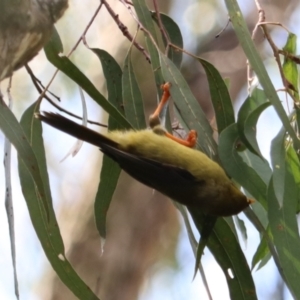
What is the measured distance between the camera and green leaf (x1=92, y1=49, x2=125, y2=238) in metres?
1.46

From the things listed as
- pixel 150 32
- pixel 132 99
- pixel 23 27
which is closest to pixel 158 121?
pixel 132 99

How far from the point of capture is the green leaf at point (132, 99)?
4.74 feet

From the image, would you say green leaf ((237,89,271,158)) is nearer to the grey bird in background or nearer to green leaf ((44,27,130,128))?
green leaf ((44,27,130,128))

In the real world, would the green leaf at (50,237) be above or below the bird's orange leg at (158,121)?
below

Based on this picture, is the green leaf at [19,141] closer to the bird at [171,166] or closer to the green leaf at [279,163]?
the bird at [171,166]

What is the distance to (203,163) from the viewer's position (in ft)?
4.80

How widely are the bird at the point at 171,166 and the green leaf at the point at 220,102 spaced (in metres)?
0.08

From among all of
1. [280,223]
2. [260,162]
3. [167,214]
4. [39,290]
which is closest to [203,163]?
[260,162]

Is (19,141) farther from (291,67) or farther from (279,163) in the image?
(291,67)

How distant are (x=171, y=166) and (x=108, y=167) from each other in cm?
18

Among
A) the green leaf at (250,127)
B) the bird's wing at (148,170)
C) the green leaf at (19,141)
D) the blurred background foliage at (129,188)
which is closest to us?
the green leaf at (19,141)

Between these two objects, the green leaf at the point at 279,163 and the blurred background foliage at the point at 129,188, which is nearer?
the green leaf at the point at 279,163

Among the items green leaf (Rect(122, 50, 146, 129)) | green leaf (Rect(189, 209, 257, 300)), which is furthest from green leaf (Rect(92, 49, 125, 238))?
green leaf (Rect(189, 209, 257, 300))

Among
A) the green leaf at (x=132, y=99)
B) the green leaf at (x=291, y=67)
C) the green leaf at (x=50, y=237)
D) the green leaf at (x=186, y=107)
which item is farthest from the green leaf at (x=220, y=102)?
the green leaf at (x=50, y=237)
